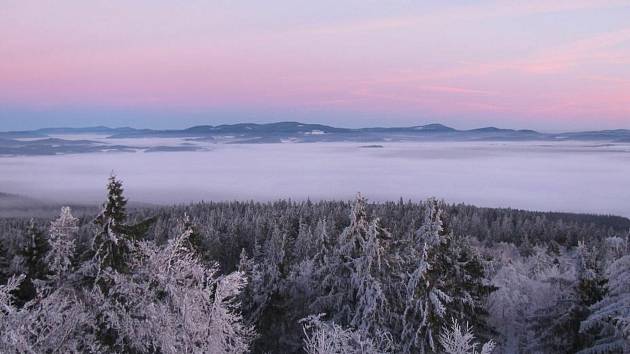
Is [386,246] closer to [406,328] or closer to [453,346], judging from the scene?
[406,328]

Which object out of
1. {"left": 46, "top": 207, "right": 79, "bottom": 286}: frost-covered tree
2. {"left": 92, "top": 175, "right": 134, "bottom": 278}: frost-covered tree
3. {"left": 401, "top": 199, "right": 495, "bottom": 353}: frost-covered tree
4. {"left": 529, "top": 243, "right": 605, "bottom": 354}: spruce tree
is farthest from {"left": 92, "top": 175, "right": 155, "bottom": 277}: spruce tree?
{"left": 529, "top": 243, "right": 605, "bottom": 354}: spruce tree

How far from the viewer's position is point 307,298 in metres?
40.2

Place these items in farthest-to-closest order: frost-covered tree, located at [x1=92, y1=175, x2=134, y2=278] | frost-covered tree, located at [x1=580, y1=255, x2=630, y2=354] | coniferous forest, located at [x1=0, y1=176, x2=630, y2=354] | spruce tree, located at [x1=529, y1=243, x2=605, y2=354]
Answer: spruce tree, located at [x1=529, y1=243, x2=605, y2=354] < frost-covered tree, located at [x1=92, y1=175, x2=134, y2=278] < coniferous forest, located at [x1=0, y1=176, x2=630, y2=354] < frost-covered tree, located at [x1=580, y1=255, x2=630, y2=354]

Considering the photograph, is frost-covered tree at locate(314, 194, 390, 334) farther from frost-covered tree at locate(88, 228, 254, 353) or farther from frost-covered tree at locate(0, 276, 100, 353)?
frost-covered tree at locate(0, 276, 100, 353)

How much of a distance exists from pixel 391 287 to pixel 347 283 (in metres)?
2.47

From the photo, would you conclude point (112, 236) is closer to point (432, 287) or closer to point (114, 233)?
point (114, 233)

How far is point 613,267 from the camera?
16.5 metres

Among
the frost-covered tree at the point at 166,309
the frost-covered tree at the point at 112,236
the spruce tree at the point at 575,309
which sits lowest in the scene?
the spruce tree at the point at 575,309

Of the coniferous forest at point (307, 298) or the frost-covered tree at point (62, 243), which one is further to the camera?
the frost-covered tree at point (62, 243)

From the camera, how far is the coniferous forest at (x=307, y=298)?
16.0 metres

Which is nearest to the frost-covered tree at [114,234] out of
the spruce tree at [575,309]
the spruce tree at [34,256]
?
the spruce tree at [575,309]

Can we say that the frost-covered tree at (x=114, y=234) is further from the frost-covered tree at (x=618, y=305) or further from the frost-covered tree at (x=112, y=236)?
the frost-covered tree at (x=618, y=305)

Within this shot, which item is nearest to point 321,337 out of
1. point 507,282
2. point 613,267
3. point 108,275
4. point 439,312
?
point 108,275

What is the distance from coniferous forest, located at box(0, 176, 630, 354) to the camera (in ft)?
52.5
